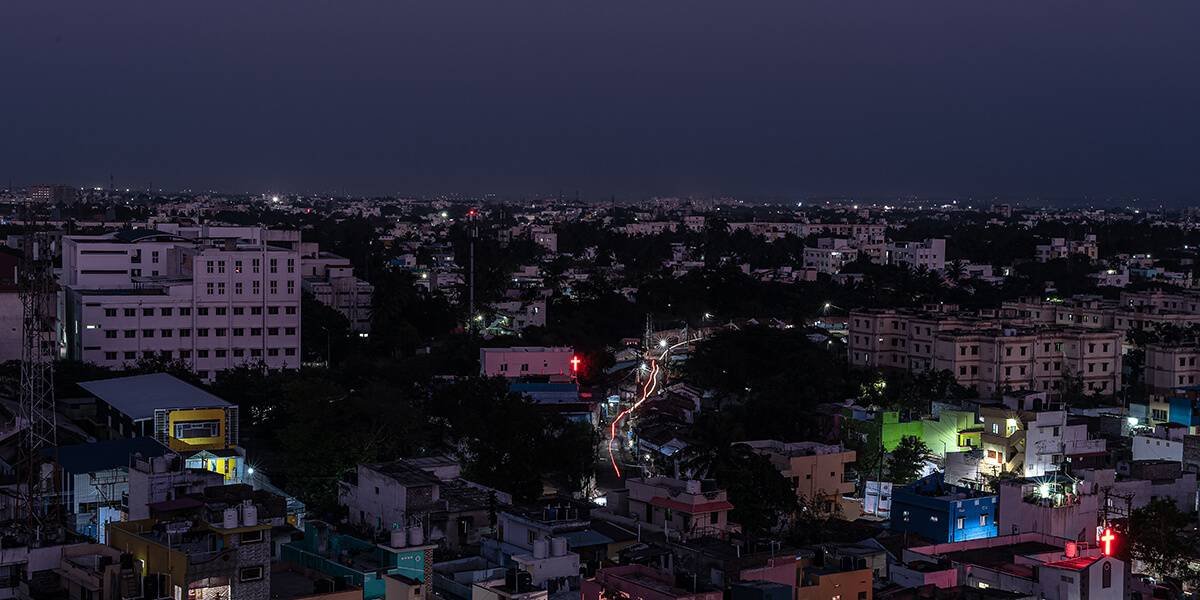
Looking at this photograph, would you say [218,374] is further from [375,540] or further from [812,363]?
[375,540]

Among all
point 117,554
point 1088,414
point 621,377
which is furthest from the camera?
point 621,377

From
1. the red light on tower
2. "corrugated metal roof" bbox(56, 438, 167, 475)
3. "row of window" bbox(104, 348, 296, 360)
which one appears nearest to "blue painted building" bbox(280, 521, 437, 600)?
"corrugated metal roof" bbox(56, 438, 167, 475)

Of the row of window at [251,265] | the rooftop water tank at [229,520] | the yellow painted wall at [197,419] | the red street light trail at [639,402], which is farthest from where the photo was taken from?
the row of window at [251,265]

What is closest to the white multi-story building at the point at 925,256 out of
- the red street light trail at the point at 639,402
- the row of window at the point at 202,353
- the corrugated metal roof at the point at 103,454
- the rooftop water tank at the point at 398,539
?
the red street light trail at the point at 639,402

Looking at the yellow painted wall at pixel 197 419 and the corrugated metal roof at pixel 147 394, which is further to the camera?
the corrugated metal roof at pixel 147 394

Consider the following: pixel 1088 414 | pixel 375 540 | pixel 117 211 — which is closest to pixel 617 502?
pixel 375 540

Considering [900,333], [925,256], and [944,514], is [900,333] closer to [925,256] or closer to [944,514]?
[944,514]

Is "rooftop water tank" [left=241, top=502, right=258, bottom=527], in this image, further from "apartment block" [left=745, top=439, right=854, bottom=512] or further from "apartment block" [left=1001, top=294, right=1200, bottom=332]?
"apartment block" [left=1001, top=294, right=1200, bottom=332]

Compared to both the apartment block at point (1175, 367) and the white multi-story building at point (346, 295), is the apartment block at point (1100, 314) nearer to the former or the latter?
the apartment block at point (1175, 367)
